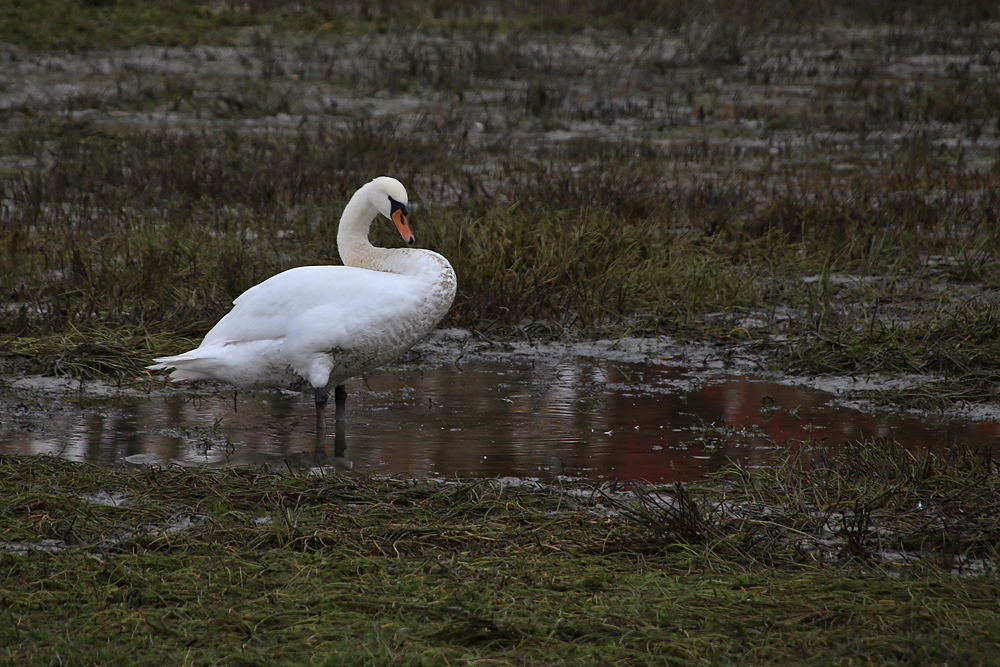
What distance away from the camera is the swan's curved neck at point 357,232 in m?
6.21

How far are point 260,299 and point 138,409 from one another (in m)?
1.09

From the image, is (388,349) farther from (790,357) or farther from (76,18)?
(76,18)

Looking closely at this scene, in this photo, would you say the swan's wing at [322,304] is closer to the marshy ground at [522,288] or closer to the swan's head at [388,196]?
the swan's head at [388,196]

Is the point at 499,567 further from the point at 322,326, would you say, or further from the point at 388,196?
the point at 388,196

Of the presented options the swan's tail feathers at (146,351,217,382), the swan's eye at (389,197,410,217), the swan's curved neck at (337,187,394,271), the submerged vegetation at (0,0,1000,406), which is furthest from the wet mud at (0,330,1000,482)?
the swan's eye at (389,197,410,217)

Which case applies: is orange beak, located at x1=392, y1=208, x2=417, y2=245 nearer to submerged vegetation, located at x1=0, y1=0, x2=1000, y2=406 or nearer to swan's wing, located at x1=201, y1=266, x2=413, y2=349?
swan's wing, located at x1=201, y1=266, x2=413, y2=349


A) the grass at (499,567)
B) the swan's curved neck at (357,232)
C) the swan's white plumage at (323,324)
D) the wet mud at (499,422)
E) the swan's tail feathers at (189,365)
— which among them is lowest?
the wet mud at (499,422)

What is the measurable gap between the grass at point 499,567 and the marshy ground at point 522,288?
0.05ft

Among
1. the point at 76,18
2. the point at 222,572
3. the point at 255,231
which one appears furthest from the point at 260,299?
the point at 76,18

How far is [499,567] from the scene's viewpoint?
387 centimetres

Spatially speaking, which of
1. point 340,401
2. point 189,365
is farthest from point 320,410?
point 189,365

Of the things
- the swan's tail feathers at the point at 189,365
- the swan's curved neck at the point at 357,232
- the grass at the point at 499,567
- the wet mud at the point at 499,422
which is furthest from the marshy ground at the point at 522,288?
the swan's curved neck at the point at 357,232

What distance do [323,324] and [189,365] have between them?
2.56ft

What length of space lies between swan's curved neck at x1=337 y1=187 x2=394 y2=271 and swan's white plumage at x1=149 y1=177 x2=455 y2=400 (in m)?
0.28
